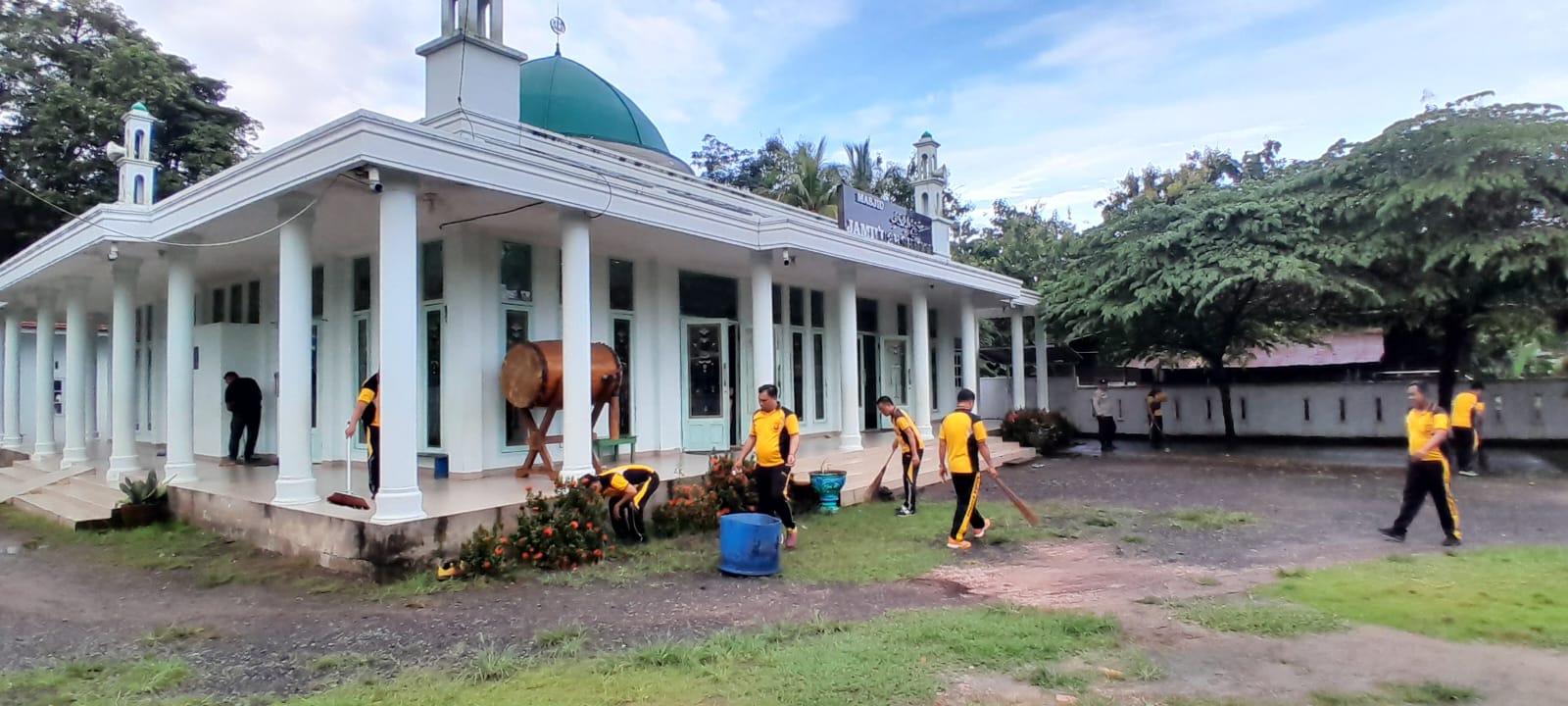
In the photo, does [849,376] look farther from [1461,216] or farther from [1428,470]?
[1461,216]

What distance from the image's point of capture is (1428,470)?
797 centimetres

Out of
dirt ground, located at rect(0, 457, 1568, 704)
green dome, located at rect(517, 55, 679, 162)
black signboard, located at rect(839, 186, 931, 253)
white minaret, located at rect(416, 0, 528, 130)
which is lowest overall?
dirt ground, located at rect(0, 457, 1568, 704)

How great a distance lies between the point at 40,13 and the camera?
77.9 ft

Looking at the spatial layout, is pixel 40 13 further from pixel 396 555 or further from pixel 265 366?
pixel 396 555

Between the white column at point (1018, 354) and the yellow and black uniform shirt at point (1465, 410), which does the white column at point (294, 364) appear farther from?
the yellow and black uniform shirt at point (1465, 410)

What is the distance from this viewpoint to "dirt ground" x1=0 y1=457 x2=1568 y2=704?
4531 mm

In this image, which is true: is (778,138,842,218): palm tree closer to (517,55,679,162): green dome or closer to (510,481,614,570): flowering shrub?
(517,55,679,162): green dome

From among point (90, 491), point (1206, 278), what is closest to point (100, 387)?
point (90, 491)

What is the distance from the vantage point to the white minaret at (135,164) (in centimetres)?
1122

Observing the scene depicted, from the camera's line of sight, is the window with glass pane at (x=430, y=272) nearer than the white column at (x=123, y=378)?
Yes

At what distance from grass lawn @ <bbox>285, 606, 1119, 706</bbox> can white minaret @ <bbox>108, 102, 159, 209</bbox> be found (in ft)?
32.9

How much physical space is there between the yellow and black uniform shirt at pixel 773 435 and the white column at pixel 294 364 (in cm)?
415

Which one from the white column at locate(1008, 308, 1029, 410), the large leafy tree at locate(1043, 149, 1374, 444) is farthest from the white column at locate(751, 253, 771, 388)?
the white column at locate(1008, 308, 1029, 410)

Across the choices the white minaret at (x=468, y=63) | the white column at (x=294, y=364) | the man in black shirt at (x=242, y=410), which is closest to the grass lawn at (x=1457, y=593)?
the white column at (x=294, y=364)
